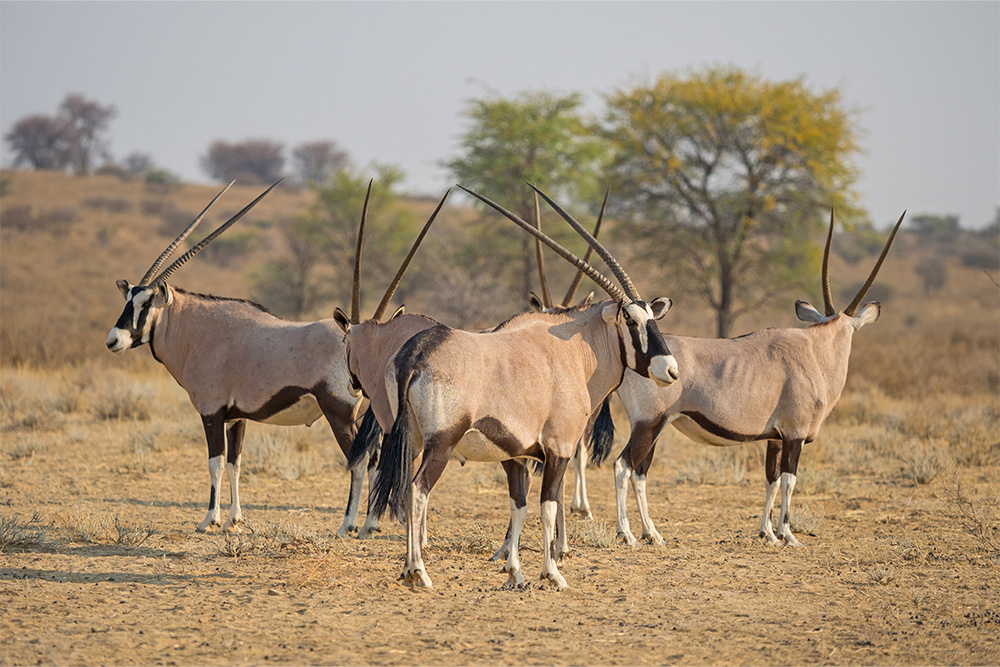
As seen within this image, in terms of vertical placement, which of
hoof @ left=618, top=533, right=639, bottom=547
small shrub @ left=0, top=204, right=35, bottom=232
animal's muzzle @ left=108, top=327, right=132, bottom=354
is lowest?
hoof @ left=618, top=533, right=639, bottom=547

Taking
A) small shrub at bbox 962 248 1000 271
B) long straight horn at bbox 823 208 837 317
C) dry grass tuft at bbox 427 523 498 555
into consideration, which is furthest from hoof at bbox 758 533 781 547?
small shrub at bbox 962 248 1000 271

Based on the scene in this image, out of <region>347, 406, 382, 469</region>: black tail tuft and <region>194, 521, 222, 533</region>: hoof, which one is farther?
<region>194, 521, 222, 533</region>: hoof

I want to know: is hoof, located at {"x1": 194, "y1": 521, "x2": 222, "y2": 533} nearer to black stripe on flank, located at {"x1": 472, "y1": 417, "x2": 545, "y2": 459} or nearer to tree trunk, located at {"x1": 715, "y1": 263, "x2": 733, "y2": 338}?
black stripe on flank, located at {"x1": 472, "y1": 417, "x2": 545, "y2": 459}

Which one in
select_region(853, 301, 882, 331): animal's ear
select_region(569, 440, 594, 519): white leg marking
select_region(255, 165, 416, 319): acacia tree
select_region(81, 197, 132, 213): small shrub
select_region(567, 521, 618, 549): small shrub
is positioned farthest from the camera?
select_region(81, 197, 132, 213): small shrub

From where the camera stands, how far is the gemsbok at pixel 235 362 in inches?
311

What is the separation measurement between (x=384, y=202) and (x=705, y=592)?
29.6 meters

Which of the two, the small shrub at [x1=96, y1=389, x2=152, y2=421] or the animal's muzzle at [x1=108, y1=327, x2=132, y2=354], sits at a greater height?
the animal's muzzle at [x1=108, y1=327, x2=132, y2=354]

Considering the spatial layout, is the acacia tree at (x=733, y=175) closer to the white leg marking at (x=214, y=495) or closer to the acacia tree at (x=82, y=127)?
the white leg marking at (x=214, y=495)

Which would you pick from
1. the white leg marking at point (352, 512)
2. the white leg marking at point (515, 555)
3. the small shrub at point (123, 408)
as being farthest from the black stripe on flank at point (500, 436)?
the small shrub at point (123, 408)

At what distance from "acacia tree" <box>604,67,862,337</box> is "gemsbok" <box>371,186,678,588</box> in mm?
14589

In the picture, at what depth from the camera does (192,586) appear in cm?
617

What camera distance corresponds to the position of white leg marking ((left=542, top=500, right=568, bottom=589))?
614 centimetres

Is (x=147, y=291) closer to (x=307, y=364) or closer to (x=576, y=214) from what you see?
(x=307, y=364)

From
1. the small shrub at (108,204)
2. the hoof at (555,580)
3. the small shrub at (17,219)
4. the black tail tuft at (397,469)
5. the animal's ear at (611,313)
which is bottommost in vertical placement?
the hoof at (555,580)
